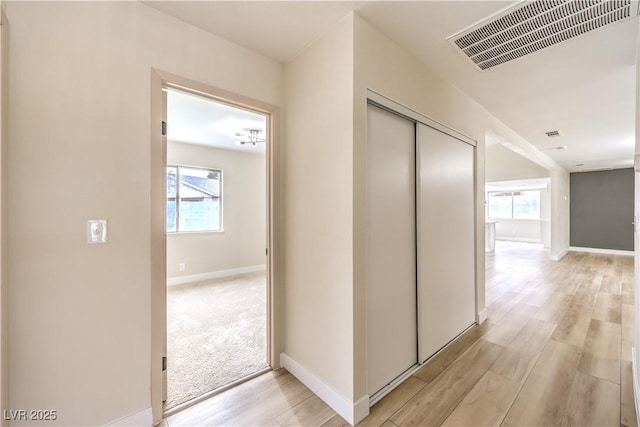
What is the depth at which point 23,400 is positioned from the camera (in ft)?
4.09

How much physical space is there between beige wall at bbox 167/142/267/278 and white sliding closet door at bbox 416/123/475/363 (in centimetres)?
361

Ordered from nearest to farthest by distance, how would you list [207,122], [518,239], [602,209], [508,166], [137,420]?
[137,420]
[207,122]
[602,209]
[508,166]
[518,239]

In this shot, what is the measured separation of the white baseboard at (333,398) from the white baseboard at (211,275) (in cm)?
346

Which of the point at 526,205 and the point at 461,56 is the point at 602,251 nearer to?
the point at 526,205

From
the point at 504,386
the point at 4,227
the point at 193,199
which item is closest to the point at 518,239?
the point at 504,386

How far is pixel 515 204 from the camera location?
11.0 metres

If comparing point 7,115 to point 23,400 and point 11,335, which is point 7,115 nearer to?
point 11,335

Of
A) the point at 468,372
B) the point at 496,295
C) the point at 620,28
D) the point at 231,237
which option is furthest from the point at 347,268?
the point at 231,237

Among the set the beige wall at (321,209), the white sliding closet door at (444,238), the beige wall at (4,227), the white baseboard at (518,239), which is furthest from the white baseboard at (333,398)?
the white baseboard at (518,239)

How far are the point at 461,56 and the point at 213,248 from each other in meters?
4.84

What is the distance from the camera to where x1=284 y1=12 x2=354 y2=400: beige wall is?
1.65 metres

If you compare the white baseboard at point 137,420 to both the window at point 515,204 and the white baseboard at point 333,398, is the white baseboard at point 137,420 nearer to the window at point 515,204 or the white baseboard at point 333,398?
the white baseboard at point 333,398

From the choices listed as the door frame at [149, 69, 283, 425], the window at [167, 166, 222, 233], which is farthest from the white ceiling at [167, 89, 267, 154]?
the door frame at [149, 69, 283, 425]

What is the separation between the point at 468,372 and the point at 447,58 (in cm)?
250
